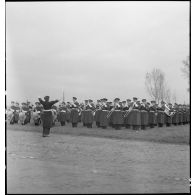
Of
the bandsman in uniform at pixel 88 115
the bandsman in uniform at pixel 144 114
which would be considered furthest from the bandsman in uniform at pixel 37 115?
the bandsman in uniform at pixel 144 114

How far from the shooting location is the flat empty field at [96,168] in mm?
6316

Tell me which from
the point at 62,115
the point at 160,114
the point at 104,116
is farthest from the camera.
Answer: the point at 62,115

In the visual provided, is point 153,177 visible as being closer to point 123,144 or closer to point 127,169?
point 127,169

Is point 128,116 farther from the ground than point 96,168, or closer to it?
farther from the ground

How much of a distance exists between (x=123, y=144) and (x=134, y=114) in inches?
220

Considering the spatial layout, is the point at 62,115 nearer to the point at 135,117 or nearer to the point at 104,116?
the point at 104,116

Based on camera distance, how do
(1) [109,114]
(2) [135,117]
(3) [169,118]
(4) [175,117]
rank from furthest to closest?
(4) [175,117], (3) [169,118], (1) [109,114], (2) [135,117]

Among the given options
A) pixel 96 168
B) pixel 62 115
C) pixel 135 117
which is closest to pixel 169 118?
pixel 135 117

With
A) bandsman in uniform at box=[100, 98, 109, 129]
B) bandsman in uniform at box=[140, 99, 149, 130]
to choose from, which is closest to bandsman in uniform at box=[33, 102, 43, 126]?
bandsman in uniform at box=[100, 98, 109, 129]

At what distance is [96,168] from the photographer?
25.4 ft

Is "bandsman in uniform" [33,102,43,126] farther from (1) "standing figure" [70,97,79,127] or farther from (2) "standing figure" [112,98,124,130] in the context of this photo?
(2) "standing figure" [112,98,124,130]

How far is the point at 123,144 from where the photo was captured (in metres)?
11.9
